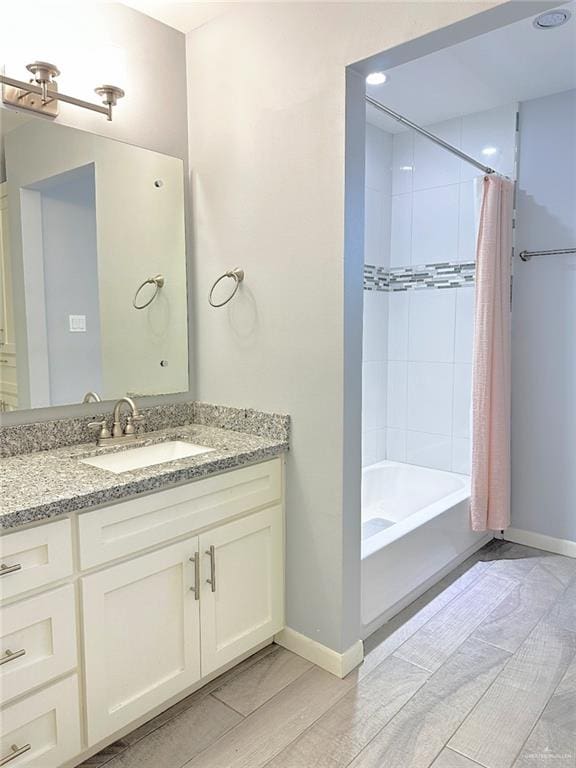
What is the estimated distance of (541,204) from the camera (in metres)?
3.00

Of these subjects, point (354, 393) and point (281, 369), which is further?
point (281, 369)

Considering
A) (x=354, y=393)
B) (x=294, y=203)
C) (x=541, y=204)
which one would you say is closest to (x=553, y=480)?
(x=541, y=204)

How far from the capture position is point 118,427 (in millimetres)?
2119

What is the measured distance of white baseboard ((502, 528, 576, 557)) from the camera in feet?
9.83

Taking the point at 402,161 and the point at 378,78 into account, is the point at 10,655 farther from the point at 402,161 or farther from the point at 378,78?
the point at 402,161

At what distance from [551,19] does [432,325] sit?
168 cm

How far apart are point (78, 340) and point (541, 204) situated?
8.30 ft

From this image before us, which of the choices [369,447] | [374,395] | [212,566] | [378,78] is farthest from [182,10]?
[369,447]

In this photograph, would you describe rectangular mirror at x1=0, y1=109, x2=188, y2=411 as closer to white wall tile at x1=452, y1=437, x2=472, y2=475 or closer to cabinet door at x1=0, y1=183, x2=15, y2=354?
cabinet door at x1=0, y1=183, x2=15, y2=354

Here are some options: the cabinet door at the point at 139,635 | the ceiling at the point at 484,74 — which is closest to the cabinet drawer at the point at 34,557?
the cabinet door at the point at 139,635

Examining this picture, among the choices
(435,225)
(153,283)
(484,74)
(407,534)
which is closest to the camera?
(153,283)

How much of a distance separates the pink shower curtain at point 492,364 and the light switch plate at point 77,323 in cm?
198

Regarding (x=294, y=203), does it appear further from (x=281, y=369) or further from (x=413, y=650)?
(x=413, y=650)

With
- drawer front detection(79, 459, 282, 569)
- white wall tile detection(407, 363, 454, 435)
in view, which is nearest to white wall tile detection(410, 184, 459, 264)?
white wall tile detection(407, 363, 454, 435)
